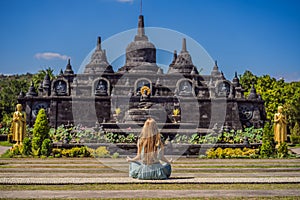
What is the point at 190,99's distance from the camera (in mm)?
43656

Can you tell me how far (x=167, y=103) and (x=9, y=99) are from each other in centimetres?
4374

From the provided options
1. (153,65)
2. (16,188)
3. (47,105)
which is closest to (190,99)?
(153,65)

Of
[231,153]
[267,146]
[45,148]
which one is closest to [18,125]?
[45,148]

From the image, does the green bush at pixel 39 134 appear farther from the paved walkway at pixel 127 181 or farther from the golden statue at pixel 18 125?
the paved walkway at pixel 127 181

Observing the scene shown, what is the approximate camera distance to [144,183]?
12.2 m

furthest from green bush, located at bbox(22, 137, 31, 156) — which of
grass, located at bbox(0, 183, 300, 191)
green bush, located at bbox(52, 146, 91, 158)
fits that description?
grass, located at bbox(0, 183, 300, 191)

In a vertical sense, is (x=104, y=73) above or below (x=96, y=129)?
above

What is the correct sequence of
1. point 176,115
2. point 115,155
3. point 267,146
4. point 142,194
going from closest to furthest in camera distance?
point 142,194 → point 115,155 → point 267,146 → point 176,115

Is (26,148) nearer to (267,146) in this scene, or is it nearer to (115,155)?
(115,155)

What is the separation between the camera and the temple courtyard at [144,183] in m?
10.6

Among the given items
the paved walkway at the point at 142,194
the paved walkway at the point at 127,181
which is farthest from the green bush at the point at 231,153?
the paved walkway at the point at 142,194

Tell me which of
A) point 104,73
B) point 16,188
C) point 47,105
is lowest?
point 16,188

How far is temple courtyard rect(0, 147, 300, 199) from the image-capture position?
10594 mm

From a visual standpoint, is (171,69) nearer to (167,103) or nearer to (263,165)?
(167,103)
